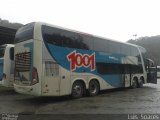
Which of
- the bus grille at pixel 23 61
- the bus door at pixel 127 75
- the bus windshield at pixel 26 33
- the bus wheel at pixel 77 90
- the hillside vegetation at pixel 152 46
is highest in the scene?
the hillside vegetation at pixel 152 46

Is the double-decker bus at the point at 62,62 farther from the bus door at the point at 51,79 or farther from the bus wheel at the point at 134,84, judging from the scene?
the bus wheel at the point at 134,84

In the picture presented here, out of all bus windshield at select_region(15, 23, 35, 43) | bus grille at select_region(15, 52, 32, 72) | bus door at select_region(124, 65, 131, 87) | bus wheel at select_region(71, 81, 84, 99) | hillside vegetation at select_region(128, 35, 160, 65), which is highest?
hillside vegetation at select_region(128, 35, 160, 65)

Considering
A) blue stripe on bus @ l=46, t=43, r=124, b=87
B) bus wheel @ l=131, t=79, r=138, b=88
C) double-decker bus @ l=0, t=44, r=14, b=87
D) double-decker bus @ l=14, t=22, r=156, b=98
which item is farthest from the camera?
bus wheel @ l=131, t=79, r=138, b=88

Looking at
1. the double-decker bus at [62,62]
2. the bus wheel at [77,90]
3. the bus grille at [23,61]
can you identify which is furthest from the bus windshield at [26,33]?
the bus wheel at [77,90]

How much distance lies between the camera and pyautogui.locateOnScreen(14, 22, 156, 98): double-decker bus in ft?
36.4

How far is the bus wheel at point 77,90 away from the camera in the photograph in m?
12.9

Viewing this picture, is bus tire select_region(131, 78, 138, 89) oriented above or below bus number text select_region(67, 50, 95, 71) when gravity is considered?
below

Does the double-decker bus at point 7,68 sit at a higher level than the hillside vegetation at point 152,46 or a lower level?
lower

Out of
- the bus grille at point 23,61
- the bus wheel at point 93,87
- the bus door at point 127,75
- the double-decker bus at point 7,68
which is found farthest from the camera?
the bus door at point 127,75

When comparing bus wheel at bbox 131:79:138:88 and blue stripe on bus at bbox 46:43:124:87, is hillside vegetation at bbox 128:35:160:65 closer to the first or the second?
bus wheel at bbox 131:79:138:88

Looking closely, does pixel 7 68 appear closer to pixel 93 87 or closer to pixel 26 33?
pixel 26 33

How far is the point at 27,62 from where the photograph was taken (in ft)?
37.4

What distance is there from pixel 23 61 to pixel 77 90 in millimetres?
3195

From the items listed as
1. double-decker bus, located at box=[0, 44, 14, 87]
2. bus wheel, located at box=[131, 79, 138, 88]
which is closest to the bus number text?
double-decker bus, located at box=[0, 44, 14, 87]
